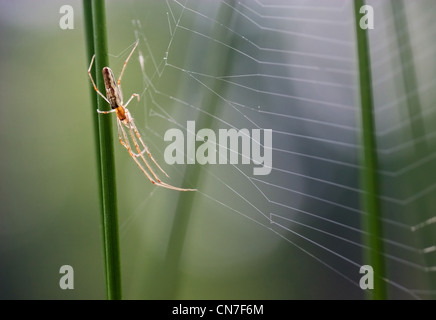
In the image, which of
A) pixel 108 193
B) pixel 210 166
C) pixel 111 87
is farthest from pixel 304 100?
pixel 108 193

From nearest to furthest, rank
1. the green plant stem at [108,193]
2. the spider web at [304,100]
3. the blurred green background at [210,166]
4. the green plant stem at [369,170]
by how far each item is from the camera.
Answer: the green plant stem at [108,193] < the green plant stem at [369,170] < the spider web at [304,100] < the blurred green background at [210,166]

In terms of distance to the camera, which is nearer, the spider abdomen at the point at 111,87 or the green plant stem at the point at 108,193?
the green plant stem at the point at 108,193

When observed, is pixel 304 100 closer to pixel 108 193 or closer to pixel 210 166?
pixel 210 166

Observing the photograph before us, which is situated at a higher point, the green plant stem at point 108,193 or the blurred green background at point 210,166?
the blurred green background at point 210,166

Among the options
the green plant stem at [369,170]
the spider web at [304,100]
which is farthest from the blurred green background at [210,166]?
the green plant stem at [369,170]

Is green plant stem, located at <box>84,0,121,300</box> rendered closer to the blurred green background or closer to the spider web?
the spider web

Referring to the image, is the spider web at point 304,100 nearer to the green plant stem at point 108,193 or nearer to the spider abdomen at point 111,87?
the spider abdomen at point 111,87
